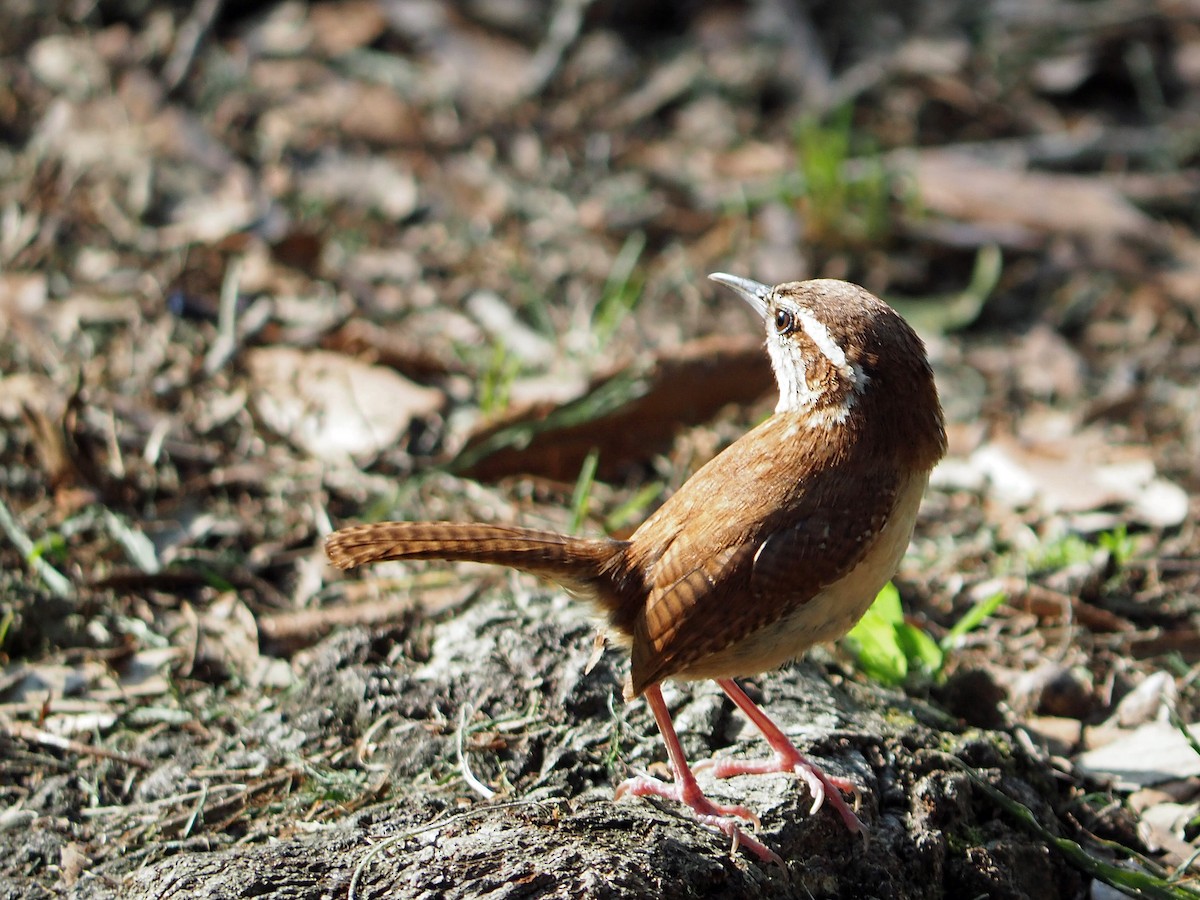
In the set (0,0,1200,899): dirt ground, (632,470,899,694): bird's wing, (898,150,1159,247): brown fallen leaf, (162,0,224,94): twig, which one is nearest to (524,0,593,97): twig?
(0,0,1200,899): dirt ground

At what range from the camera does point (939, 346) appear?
22.7ft

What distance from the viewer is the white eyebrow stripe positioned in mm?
3730

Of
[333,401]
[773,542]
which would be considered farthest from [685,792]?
[333,401]

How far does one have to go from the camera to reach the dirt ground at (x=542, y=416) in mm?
3676

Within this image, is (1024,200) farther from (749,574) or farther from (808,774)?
(808,774)

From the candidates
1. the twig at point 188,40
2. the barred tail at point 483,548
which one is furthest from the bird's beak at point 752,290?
the twig at point 188,40

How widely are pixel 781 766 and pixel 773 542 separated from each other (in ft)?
2.04

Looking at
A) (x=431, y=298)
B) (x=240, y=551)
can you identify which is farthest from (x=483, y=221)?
(x=240, y=551)

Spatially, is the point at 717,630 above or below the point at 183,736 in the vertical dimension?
above

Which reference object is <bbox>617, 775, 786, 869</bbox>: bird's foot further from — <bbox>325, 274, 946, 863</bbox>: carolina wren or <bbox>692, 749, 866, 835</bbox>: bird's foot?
<bbox>692, 749, 866, 835</bbox>: bird's foot

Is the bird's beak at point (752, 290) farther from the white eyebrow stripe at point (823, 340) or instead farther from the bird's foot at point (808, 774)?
the bird's foot at point (808, 774)

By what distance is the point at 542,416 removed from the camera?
5402mm

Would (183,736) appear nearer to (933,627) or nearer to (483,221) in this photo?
(933,627)

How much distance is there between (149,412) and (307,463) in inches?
29.4
